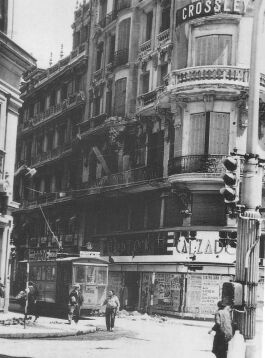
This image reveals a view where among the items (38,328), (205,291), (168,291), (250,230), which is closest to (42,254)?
(38,328)

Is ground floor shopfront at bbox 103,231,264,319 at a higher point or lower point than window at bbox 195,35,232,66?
lower

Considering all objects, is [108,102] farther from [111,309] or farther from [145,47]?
[111,309]

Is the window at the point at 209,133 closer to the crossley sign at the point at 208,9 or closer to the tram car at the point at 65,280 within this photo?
the crossley sign at the point at 208,9

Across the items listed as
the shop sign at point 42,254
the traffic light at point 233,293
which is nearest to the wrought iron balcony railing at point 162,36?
the shop sign at point 42,254

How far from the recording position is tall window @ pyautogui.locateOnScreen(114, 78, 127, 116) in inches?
328

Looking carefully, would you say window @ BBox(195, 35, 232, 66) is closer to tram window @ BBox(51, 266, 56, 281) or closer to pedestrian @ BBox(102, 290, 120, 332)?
pedestrian @ BBox(102, 290, 120, 332)

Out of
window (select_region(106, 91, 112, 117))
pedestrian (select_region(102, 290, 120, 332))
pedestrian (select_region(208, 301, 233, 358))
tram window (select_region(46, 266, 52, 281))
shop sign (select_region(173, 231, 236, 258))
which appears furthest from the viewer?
tram window (select_region(46, 266, 52, 281))

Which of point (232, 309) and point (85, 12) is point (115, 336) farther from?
point (85, 12)

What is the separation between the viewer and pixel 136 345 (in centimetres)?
708

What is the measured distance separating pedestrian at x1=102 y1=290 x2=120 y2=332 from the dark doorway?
137 mm

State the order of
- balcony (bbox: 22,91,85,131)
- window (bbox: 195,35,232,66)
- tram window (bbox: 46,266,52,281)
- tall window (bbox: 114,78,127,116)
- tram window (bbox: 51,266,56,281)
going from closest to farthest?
window (bbox: 195,35,232,66), balcony (bbox: 22,91,85,131), tall window (bbox: 114,78,127,116), tram window (bbox: 46,266,52,281), tram window (bbox: 51,266,56,281)

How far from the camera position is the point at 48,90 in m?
8.16

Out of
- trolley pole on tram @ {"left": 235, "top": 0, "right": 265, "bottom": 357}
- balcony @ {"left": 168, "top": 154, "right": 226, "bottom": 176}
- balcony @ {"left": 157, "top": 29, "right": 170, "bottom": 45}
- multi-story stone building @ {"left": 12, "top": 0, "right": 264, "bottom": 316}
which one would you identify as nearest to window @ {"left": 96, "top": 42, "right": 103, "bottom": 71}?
multi-story stone building @ {"left": 12, "top": 0, "right": 264, "bottom": 316}

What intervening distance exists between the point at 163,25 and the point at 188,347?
11.7ft
